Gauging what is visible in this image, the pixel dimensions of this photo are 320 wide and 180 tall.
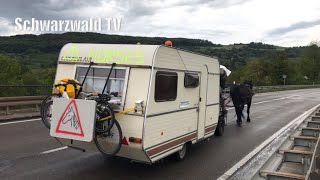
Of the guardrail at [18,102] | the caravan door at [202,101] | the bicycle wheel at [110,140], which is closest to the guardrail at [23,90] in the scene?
the guardrail at [18,102]

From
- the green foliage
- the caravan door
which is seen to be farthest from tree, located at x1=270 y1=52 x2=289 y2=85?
the caravan door

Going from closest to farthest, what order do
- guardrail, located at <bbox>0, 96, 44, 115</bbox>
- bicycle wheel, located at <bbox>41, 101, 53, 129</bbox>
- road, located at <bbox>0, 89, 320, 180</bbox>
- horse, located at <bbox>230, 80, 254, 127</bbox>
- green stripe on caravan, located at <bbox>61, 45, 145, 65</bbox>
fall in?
green stripe on caravan, located at <bbox>61, 45, 145, 65</bbox> → road, located at <bbox>0, 89, 320, 180</bbox> → bicycle wheel, located at <bbox>41, 101, 53, 129</bbox> → guardrail, located at <bbox>0, 96, 44, 115</bbox> → horse, located at <bbox>230, 80, 254, 127</bbox>

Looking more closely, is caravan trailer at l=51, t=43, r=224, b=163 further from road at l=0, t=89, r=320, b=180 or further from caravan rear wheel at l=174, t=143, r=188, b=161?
road at l=0, t=89, r=320, b=180

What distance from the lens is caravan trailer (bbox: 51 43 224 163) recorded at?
6.45m

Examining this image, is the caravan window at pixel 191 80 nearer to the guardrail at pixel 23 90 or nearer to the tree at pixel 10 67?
the guardrail at pixel 23 90

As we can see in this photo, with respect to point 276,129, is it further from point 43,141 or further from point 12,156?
point 12,156

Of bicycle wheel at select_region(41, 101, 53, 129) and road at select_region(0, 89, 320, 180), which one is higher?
bicycle wheel at select_region(41, 101, 53, 129)

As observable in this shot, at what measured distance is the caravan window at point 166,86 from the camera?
22.2 feet

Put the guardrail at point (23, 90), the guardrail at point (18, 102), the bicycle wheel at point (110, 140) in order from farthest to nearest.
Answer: the guardrail at point (23, 90) → the guardrail at point (18, 102) → the bicycle wheel at point (110, 140)

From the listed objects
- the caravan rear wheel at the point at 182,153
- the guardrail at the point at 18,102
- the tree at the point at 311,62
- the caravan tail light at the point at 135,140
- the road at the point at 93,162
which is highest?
the tree at the point at 311,62

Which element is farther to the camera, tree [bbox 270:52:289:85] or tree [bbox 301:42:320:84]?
tree [bbox 301:42:320:84]

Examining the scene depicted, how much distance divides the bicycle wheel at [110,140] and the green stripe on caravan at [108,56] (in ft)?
4.04

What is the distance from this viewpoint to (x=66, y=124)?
640 cm

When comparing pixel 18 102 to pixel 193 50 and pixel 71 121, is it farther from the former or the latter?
pixel 71 121
